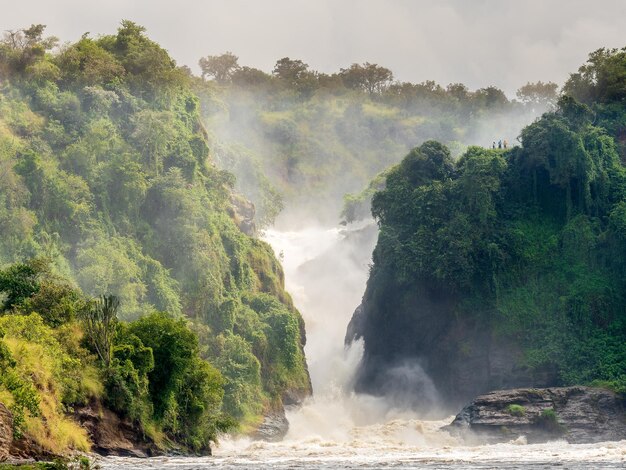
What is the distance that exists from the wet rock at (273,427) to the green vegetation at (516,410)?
57.3ft

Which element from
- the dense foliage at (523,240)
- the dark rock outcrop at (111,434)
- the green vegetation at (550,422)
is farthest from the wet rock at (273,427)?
the dark rock outcrop at (111,434)

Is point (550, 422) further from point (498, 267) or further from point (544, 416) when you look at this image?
point (498, 267)

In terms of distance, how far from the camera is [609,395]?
3654 inches

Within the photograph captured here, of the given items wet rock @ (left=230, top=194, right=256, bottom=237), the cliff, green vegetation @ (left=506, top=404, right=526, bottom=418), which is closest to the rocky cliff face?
the cliff

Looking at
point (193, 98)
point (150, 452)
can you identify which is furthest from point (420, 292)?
point (150, 452)

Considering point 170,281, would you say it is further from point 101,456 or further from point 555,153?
point 101,456

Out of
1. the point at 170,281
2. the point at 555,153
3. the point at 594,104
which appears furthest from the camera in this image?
the point at 594,104

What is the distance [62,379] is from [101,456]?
3898 millimetres

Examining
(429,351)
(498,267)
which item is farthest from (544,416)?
(498,267)

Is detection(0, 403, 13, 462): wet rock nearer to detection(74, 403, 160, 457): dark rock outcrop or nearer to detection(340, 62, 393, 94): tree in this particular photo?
detection(74, 403, 160, 457): dark rock outcrop

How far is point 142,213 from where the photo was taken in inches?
4099

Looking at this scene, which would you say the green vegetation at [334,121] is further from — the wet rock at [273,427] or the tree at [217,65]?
the wet rock at [273,427]

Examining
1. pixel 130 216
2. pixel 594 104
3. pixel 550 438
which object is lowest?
pixel 550 438

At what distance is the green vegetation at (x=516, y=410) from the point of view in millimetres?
89875
